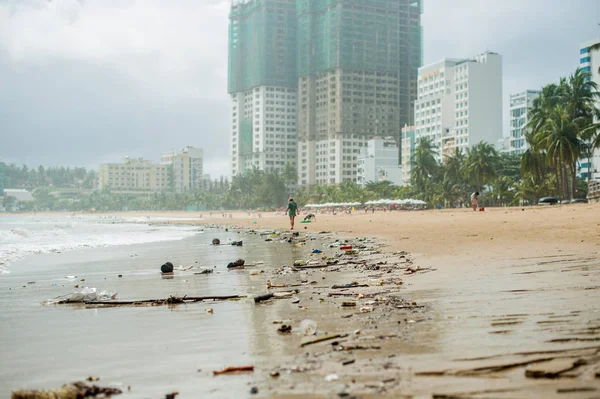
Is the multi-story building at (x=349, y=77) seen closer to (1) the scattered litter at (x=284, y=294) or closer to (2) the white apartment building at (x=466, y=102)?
(2) the white apartment building at (x=466, y=102)

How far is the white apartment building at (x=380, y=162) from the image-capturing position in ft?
495

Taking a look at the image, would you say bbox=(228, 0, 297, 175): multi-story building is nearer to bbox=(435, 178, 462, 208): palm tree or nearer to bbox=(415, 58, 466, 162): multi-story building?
bbox=(415, 58, 466, 162): multi-story building

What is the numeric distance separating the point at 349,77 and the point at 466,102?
46973 millimetres

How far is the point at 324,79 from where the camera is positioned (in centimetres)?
17850

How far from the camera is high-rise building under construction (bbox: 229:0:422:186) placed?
173000 mm

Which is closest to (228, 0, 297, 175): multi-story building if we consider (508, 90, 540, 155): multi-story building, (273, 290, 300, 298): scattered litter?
(508, 90, 540, 155): multi-story building

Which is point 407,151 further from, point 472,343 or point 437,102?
point 472,343

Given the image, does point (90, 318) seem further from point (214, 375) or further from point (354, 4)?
point (354, 4)

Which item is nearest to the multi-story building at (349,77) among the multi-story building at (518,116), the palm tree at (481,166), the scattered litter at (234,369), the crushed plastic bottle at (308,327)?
the multi-story building at (518,116)

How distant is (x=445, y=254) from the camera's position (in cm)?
1314

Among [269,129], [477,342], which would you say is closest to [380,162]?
[269,129]

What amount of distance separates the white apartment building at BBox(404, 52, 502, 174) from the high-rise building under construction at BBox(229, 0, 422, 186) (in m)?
30.8

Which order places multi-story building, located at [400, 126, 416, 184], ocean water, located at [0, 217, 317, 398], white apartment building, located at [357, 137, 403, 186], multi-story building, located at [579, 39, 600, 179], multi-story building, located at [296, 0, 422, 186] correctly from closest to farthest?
ocean water, located at [0, 217, 317, 398]
multi-story building, located at [579, 39, 600, 179]
multi-story building, located at [400, 126, 416, 184]
white apartment building, located at [357, 137, 403, 186]
multi-story building, located at [296, 0, 422, 186]

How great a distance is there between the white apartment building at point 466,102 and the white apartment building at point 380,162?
19.1 feet
